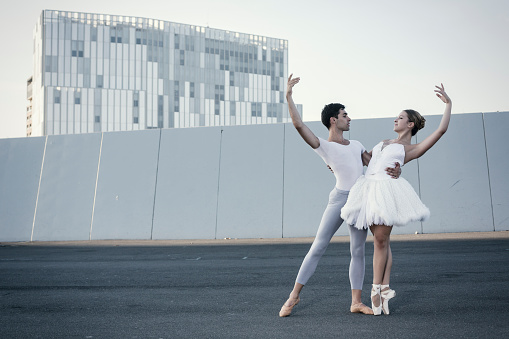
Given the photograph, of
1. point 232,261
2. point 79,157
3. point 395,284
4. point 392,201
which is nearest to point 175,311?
point 392,201

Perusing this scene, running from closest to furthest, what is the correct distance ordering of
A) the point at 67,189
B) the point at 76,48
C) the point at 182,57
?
1. the point at 67,189
2. the point at 76,48
3. the point at 182,57

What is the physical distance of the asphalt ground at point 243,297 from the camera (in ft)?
14.9

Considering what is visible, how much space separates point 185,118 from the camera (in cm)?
10562

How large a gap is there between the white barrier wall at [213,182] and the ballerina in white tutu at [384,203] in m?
11.2

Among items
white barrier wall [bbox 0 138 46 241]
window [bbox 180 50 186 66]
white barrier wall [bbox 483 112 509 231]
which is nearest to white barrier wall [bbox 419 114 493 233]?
white barrier wall [bbox 483 112 509 231]

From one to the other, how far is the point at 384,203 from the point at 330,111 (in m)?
1.03

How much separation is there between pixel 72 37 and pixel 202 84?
78.4 ft

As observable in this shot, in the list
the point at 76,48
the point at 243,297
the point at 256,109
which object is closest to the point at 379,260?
the point at 243,297

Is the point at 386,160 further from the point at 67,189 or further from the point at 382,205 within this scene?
the point at 67,189

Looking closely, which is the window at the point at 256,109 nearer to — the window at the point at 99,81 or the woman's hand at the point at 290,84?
the window at the point at 99,81

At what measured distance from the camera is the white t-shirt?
530 centimetres

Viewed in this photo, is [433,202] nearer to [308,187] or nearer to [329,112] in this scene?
[308,187]

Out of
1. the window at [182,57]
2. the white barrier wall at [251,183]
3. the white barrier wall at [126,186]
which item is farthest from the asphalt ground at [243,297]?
the window at [182,57]

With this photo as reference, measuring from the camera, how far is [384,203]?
198 inches
